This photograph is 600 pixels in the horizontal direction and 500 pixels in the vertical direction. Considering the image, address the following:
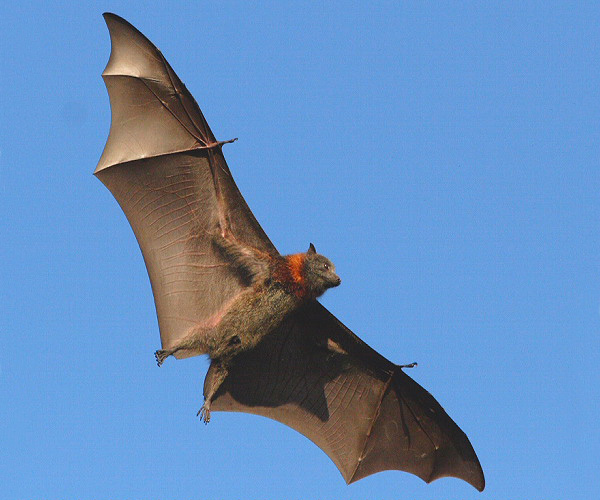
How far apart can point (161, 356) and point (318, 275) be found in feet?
8.91

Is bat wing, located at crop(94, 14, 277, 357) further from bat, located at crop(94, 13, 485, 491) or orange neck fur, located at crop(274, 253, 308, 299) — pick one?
orange neck fur, located at crop(274, 253, 308, 299)

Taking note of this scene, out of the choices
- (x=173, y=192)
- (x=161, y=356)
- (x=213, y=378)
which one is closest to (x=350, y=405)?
(x=213, y=378)

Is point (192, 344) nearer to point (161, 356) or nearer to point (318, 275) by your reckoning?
point (161, 356)

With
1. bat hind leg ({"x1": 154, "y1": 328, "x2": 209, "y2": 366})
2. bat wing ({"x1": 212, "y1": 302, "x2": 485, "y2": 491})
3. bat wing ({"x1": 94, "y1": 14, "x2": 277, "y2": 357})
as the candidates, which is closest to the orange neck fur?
bat wing ({"x1": 94, "y1": 14, "x2": 277, "y2": 357})

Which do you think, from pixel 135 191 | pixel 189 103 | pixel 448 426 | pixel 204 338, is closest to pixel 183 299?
pixel 204 338

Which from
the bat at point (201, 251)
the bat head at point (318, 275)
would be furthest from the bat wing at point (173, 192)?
the bat head at point (318, 275)

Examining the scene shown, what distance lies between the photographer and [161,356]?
15602 mm

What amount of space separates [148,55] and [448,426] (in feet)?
25.8

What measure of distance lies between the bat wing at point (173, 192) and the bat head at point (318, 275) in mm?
630

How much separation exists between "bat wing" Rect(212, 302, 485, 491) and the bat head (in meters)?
1.06

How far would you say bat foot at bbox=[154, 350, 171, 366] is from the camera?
1556 cm

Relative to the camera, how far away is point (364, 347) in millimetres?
17016

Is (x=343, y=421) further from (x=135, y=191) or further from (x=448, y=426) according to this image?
(x=135, y=191)

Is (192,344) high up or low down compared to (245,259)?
down
